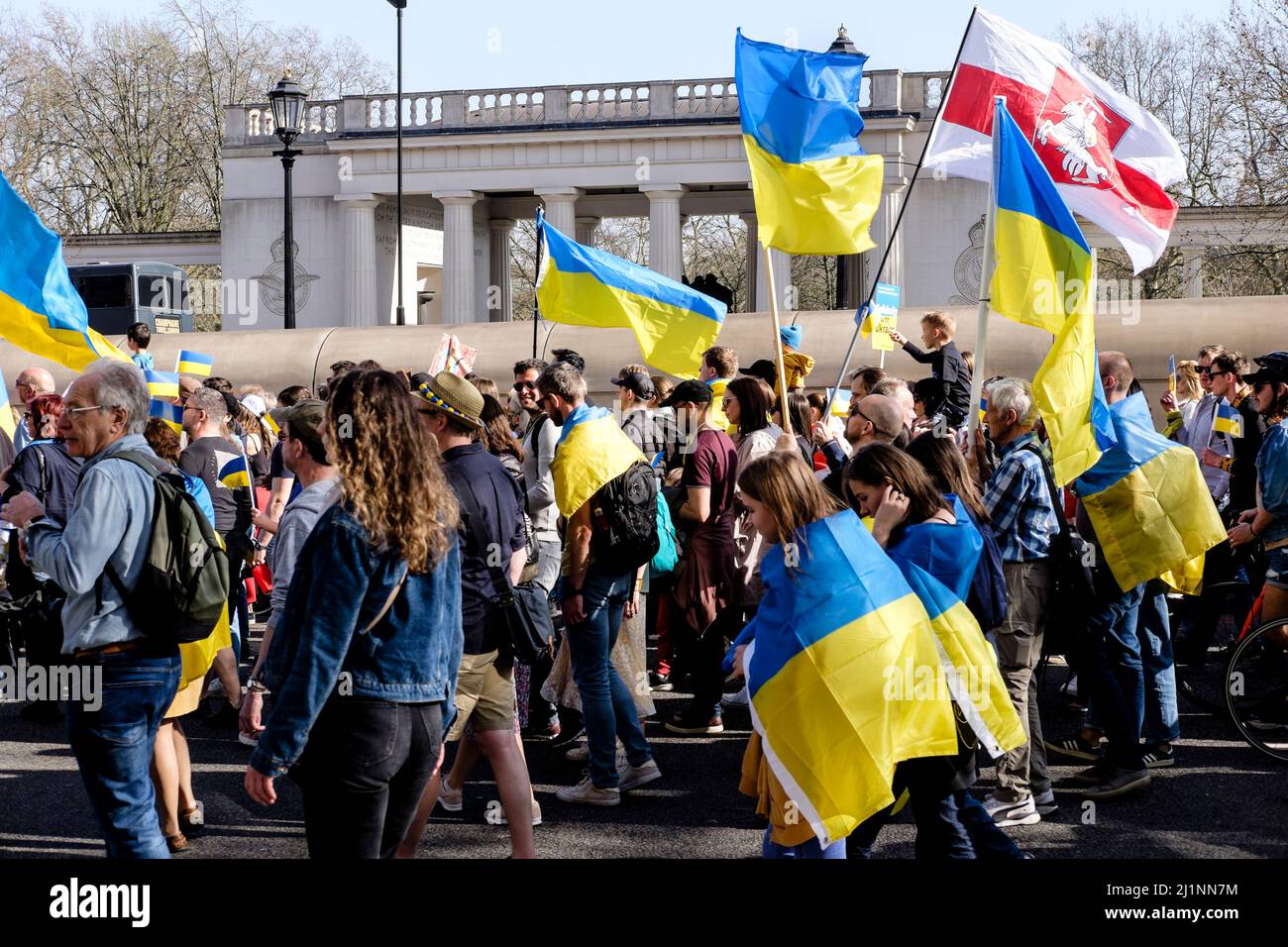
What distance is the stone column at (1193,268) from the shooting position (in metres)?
34.9

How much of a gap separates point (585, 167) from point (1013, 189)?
32800mm

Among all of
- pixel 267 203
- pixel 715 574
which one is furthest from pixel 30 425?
pixel 267 203

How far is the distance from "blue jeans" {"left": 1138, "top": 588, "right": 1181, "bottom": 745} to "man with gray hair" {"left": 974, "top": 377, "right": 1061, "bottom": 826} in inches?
39.9

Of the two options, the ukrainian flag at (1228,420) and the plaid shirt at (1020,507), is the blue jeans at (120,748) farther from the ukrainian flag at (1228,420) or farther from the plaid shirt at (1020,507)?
the ukrainian flag at (1228,420)

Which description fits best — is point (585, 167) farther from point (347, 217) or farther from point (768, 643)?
point (768, 643)

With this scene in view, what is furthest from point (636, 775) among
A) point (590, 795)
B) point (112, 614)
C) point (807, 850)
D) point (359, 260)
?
point (359, 260)

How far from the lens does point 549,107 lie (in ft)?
128

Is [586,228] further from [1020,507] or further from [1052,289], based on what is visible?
[1020,507]

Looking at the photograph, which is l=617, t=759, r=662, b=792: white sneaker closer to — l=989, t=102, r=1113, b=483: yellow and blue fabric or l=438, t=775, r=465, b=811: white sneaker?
l=438, t=775, r=465, b=811: white sneaker

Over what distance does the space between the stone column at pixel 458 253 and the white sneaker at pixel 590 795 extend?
33377 millimetres

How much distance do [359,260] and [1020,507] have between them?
115ft

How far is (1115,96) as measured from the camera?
7832 millimetres

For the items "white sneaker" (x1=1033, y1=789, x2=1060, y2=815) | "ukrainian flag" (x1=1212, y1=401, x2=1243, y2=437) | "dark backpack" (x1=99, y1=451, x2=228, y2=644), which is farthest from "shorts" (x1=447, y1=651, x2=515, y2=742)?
"ukrainian flag" (x1=1212, y1=401, x2=1243, y2=437)

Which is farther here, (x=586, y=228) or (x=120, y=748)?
(x=586, y=228)
